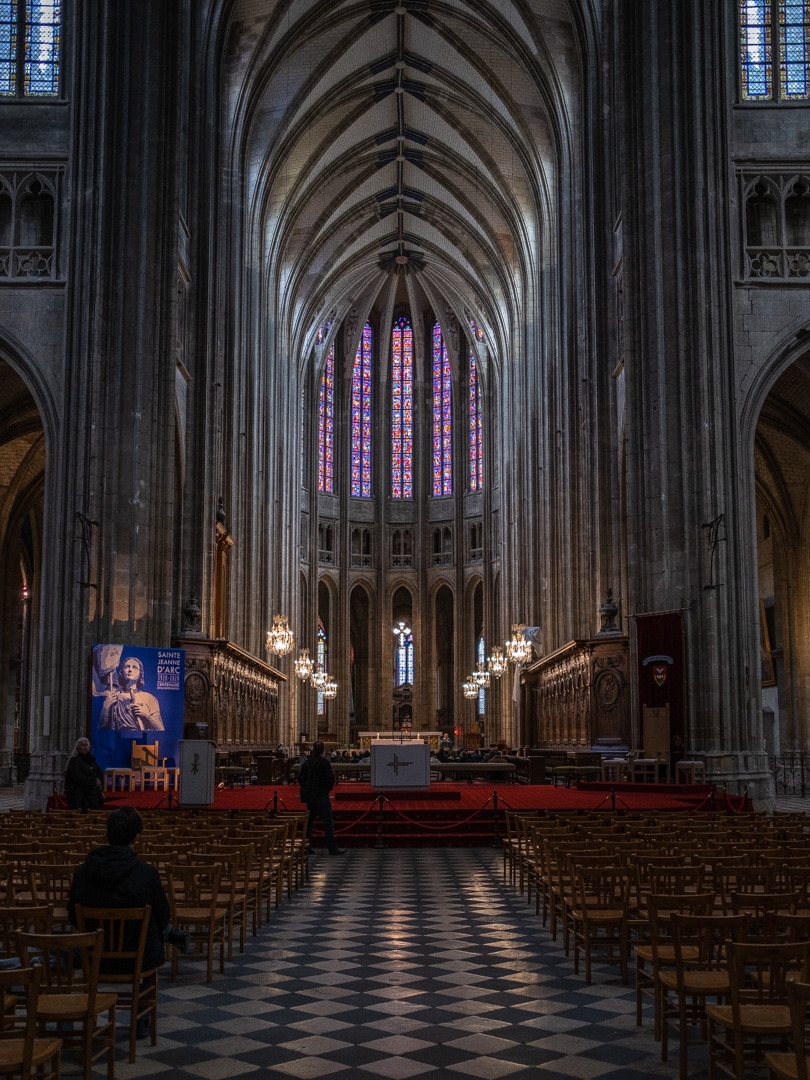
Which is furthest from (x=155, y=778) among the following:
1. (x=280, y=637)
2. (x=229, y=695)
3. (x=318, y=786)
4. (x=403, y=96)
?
(x=403, y=96)

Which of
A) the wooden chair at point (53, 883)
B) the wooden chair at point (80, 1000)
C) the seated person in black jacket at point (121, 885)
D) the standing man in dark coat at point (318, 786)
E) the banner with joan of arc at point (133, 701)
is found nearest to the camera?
the wooden chair at point (80, 1000)

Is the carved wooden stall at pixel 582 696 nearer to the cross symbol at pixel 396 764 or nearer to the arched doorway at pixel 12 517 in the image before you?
the cross symbol at pixel 396 764

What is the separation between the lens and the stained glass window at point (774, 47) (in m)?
26.5

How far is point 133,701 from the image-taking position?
22328 mm

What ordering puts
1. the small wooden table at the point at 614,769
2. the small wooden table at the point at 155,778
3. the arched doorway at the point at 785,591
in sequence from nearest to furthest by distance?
the small wooden table at the point at 155,778 < the small wooden table at the point at 614,769 < the arched doorway at the point at 785,591

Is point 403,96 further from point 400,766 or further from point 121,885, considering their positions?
point 121,885

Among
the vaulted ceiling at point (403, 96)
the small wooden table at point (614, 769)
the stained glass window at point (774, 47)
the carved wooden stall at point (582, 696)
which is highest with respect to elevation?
the vaulted ceiling at point (403, 96)

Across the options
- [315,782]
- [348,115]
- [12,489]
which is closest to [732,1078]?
[315,782]

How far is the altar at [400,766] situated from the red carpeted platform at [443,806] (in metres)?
0.39

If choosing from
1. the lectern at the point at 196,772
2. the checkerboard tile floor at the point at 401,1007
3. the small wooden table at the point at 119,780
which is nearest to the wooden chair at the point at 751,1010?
the checkerboard tile floor at the point at 401,1007

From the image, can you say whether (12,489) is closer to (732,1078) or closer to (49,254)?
(49,254)

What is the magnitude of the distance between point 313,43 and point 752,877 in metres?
38.7

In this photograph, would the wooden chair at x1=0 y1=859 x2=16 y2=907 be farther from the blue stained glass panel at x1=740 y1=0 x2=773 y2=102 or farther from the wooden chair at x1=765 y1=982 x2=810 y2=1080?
the blue stained glass panel at x1=740 y1=0 x2=773 y2=102

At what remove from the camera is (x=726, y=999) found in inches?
279
